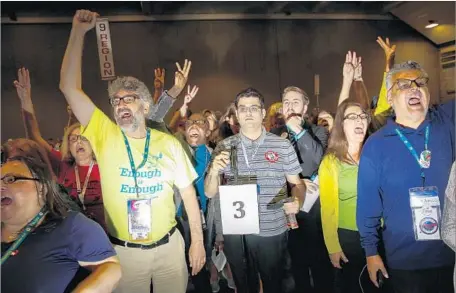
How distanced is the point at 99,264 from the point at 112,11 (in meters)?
1.83

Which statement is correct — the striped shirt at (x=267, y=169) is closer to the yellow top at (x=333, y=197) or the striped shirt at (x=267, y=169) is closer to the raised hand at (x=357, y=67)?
the yellow top at (x=333, y=197)

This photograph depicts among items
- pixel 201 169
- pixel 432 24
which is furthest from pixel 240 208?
pixel 432 24

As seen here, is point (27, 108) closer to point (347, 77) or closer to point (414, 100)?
point (347, 77)

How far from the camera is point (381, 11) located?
271 cm

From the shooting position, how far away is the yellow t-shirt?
195 cm

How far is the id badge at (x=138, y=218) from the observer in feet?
6.36

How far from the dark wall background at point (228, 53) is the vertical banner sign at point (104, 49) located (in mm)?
249

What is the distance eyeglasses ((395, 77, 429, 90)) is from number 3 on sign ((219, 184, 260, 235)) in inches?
38.8

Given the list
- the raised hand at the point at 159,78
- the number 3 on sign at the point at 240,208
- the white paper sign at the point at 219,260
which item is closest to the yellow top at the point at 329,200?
the number 3 on sign at the point at 240,208

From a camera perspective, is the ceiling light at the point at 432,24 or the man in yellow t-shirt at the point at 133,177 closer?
the man in yellow t-shirt at the point at 133,177

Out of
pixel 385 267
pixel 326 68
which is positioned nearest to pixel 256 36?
pixel 326 68

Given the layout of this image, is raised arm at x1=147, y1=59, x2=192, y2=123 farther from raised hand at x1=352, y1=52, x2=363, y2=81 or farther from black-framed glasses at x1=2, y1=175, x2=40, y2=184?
raised hand at x1=352, y1=52, x2=363, y2=81

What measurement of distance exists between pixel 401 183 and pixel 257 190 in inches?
30.7

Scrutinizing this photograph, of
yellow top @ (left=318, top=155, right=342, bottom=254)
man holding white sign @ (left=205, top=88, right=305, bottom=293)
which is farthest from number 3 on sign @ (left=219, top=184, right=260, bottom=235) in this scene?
yellow top @ (left=318, top=155, right=342, bottom=254)
